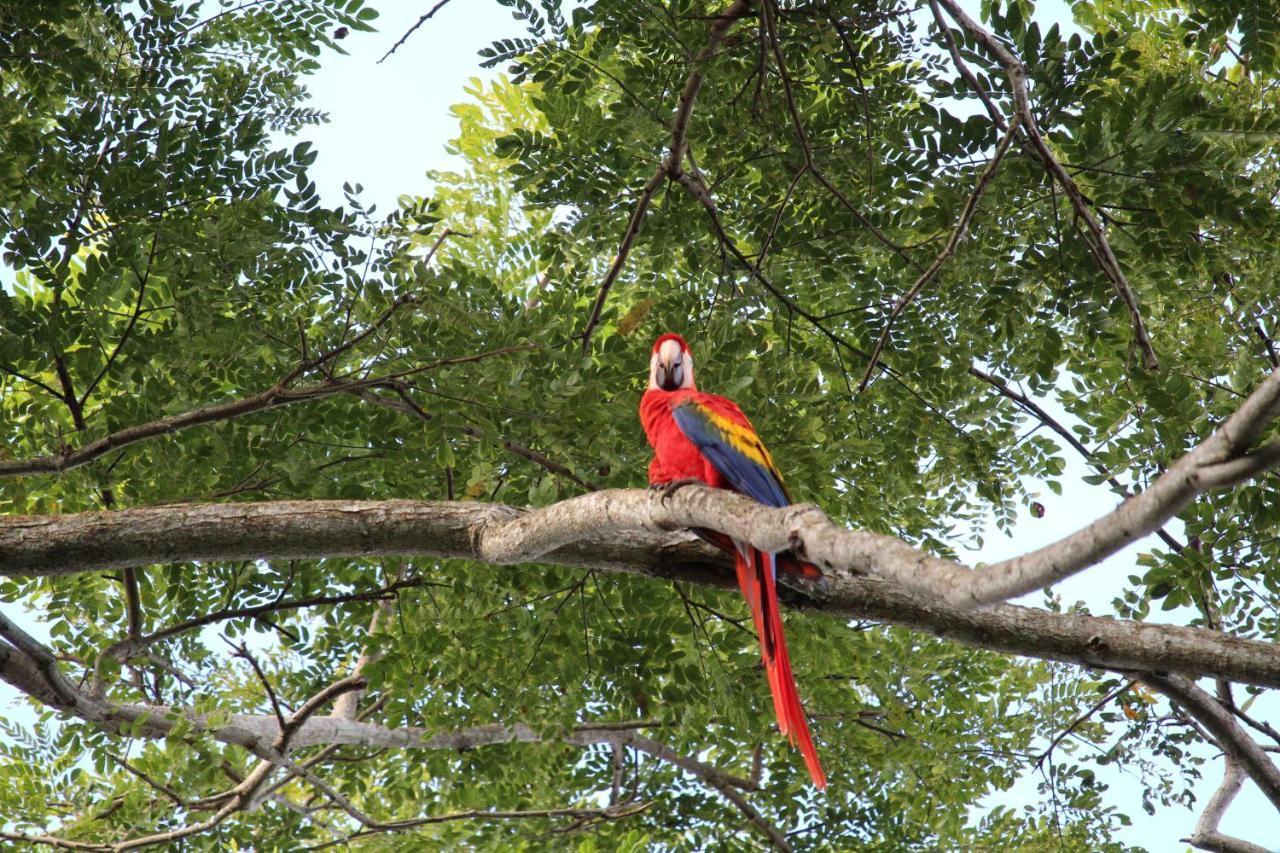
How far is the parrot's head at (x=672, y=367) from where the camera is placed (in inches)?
157

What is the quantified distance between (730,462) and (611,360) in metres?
1.29

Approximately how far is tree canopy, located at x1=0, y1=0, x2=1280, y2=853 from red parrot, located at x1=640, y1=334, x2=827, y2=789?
0.20 m

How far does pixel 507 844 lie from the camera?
5.78 metres

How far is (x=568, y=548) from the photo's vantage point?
316 cm

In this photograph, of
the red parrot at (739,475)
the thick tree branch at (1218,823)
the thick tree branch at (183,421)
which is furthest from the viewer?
the thick tree branch at (1218,823)

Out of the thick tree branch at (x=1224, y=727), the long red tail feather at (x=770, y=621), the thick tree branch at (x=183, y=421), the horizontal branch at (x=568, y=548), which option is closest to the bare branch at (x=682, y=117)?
the thick tree branch at (x=183, y=421)

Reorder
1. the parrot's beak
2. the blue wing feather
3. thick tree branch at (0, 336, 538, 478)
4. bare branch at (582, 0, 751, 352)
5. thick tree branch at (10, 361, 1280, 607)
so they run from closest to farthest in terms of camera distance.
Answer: thick tree branch at (10, 361, 1280, 607) → the blue wing feather → thick tree branch at (0, 336, 538, 478) → bare branch at (582, 0, 751, 352) → the parrot's beak

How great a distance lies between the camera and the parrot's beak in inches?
157

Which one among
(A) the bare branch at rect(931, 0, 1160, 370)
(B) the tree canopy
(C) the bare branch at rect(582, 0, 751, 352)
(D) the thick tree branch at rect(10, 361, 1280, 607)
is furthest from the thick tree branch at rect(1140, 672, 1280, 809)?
(C) the bare branch at rect(582, 0, 751, 352)

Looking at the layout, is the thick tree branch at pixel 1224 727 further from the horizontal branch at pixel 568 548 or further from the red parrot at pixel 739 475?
the red parrot at pixel 739 475

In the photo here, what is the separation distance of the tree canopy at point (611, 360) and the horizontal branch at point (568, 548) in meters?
0.01

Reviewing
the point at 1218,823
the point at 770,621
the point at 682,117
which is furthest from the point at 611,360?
the point at 1218,823

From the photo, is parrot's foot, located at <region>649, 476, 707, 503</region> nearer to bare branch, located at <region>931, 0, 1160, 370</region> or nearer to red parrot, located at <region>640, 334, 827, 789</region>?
red parrot, located at <region>640, 334, 827, 789</region>

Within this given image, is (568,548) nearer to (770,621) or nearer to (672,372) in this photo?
(770,621)
